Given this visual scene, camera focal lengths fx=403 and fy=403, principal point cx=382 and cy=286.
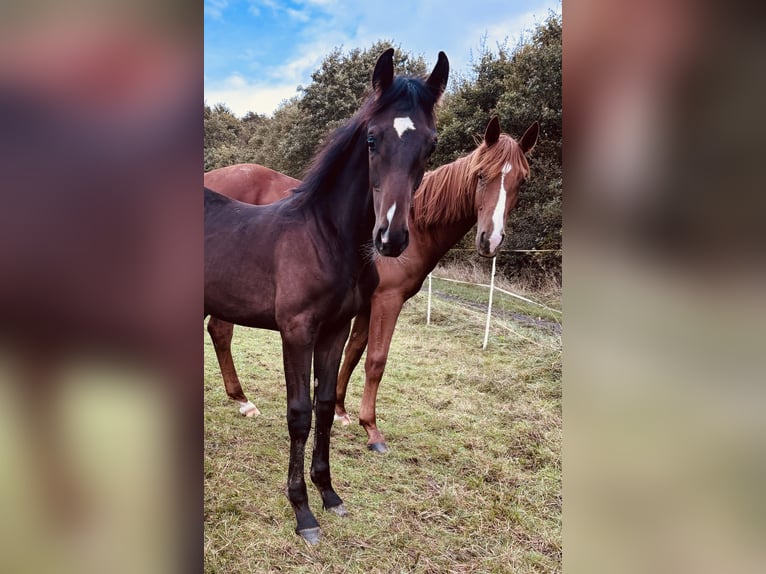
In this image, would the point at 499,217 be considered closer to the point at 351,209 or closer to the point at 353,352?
the point at 351,209

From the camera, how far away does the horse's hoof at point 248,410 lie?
7.31 ft

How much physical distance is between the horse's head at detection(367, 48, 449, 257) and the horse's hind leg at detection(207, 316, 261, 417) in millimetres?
1385

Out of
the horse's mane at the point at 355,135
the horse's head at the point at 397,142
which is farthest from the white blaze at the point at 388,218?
the horse's mane at the point at 355,135

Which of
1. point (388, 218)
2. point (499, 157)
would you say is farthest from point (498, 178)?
point (388, 218)

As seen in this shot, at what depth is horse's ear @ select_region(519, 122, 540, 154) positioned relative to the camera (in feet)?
5.74

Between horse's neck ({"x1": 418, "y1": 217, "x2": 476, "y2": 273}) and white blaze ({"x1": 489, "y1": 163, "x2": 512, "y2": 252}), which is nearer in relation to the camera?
white blaze ({"x1": 489, "y1": 163, "x2": 512, "y2": 252})

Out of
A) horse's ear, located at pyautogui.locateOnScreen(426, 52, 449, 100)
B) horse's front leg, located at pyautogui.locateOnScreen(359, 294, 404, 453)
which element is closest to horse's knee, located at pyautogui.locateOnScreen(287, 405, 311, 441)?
horse's front leg, located at pyautogui.locateOnScreen(359, 294, 404, 453)

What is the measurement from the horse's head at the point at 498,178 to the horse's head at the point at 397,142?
21.3 inches

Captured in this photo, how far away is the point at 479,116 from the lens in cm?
208

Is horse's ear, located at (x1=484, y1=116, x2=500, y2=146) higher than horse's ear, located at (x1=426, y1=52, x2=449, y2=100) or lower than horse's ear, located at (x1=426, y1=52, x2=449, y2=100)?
lower

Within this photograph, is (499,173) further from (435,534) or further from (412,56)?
(435,534)
